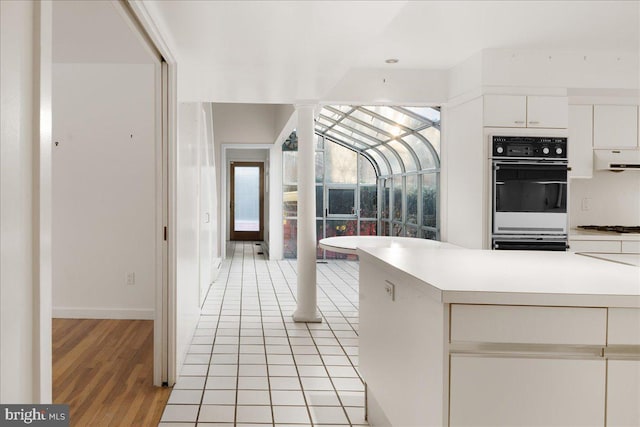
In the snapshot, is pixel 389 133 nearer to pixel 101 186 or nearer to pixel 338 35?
pixel 101 186

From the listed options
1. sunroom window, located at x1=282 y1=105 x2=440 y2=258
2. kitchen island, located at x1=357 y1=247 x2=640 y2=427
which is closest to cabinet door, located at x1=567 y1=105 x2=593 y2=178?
sunroom window, located at x1=282 y1=105 x2=440 y2=258

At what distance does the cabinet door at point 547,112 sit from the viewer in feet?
14.4

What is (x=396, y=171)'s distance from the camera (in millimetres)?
8625

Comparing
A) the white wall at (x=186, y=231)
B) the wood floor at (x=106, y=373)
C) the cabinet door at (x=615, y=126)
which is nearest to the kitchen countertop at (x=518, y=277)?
the white wall at (x=186, y=231)

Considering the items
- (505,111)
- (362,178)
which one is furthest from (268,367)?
(362,178)

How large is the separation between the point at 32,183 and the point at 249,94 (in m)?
3.55

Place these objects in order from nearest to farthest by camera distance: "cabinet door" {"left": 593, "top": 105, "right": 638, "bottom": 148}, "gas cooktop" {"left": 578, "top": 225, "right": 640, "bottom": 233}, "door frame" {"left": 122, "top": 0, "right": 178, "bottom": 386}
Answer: "door frame" {"left": 122, "top": 0, "right": 178, "bottom": 386} → "gas cooktop" {"left": 578, "top": 225, "right": 640, "bottom": 233} → "cabinet door" {"left": 593, "top": 105, "right": 638, "bottom": 148}

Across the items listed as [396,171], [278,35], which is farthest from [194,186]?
[396,171]

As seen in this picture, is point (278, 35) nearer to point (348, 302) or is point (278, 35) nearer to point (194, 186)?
point (194, 186)

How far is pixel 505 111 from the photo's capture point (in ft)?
14.3

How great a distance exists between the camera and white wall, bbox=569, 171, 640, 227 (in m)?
5.26

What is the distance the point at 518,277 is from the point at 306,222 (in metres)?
3.18

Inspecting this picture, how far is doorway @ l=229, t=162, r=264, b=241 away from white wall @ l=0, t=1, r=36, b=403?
40.9 ft

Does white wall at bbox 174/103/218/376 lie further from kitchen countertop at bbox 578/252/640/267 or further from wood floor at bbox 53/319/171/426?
kitchen countertop at bbox 578/252/640/267
